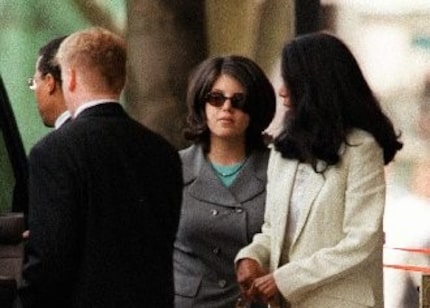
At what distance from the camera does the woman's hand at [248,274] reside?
18.3 feet

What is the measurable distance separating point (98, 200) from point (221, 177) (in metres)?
1.30

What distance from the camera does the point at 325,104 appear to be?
5.53 m

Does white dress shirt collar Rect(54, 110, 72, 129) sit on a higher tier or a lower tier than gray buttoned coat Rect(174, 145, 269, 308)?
higher

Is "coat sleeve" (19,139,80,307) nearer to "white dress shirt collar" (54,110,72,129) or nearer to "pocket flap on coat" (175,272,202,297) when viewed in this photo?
"white dress shirt collar" (54,110,72,129)

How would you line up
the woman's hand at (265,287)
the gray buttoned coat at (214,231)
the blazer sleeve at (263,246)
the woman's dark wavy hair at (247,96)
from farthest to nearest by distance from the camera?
1. the woman's dark wavy hair at (247,96)
2. the gray buttoned coat at (214,231)
3. the blazer sleeve at (263,246)
4. the woman's hand at (265,287)

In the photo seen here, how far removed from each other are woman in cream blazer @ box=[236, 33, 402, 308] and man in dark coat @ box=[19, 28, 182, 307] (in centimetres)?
44

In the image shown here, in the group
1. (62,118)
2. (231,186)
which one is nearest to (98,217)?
(62,118)

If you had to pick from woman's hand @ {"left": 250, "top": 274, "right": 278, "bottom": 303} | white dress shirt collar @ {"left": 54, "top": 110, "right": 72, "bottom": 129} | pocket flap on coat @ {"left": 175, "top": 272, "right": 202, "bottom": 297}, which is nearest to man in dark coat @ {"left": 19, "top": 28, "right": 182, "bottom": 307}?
woman's hand @ {"left": 250, "top": 274, "right": 278, "bottom": 303}

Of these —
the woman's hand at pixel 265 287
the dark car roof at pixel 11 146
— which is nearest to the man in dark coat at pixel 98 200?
the woman's hand at pixel 265 287

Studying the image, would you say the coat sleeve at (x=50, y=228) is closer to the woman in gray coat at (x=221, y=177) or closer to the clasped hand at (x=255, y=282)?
the clasped hand at (x=255, y=282)

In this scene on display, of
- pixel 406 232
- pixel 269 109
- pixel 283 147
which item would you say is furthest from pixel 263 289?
pixel 406 232

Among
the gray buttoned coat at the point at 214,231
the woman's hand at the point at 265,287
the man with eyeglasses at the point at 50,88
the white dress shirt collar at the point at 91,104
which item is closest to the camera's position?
the white dress shirt collar at the point at 91,104

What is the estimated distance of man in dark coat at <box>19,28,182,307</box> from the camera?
503cm

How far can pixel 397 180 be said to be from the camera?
7914 millimetres
